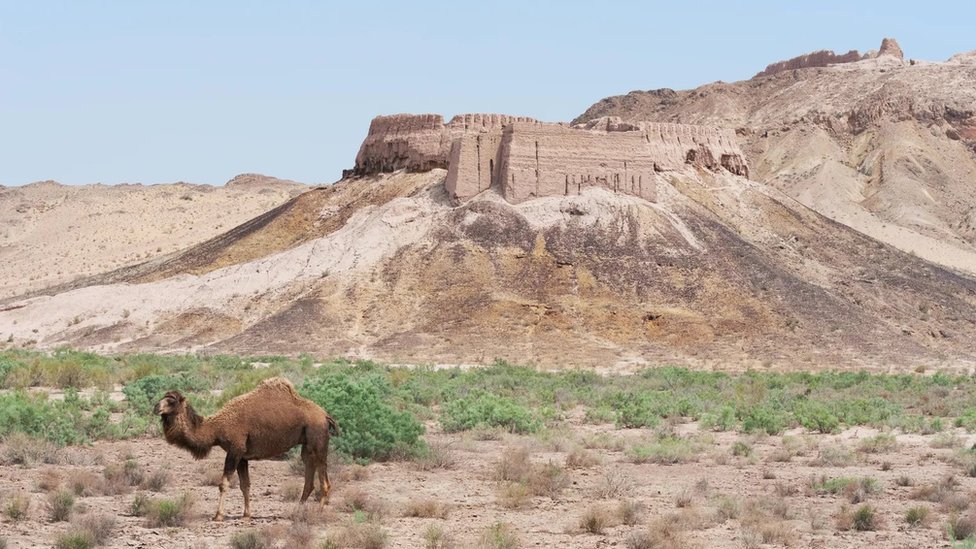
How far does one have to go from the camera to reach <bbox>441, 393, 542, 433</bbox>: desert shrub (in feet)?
72.5

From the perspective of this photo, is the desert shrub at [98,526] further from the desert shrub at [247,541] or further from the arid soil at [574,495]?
the desert shrub at [247,541]

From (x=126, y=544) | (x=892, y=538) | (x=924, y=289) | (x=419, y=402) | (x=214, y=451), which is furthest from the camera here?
(x=924, y=289)

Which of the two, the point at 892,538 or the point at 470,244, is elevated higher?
the point at 470,244

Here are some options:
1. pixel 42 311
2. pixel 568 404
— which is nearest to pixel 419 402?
pixel 568 404

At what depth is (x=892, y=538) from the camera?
13.4 m

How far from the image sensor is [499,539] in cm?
1244

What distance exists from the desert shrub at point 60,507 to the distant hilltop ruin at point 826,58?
326 feet

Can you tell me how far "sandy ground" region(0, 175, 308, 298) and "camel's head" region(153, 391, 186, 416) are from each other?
53757 mm

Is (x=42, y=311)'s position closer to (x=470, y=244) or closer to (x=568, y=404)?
(x=470, y=244)

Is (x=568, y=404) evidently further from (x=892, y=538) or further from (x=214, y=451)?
(x=892, y=538)

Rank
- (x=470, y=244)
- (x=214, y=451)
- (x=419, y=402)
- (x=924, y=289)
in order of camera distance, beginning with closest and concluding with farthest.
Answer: (x=214, y=451) → (x=419, y=402) → (x=470, y=244) → (x=924, y=289)

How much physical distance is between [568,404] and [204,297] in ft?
70.9

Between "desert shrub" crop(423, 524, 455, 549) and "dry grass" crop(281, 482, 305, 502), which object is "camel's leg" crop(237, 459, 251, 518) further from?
"desert shrub" crop(423, 524, 455, 549)

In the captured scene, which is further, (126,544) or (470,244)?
(470,244)
